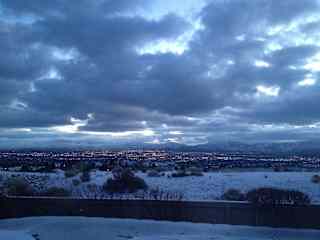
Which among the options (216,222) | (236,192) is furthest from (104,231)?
(236,192)

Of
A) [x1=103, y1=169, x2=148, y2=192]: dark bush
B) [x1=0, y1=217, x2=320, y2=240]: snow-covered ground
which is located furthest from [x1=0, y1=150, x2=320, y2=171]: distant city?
[x1=0, y1=217, x2=320, y2=240]: snow-covered ground

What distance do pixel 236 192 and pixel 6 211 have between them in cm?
1093

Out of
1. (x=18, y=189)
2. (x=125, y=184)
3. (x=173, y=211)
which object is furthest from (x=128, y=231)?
(x=125, y=184)

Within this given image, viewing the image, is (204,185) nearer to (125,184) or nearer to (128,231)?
(125,184)

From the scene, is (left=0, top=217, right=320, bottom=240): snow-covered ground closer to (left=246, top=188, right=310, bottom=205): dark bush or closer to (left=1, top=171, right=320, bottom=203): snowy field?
(left=246, top=188, right=310, bottom=205): dark bush

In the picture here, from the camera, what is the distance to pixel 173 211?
13953 millimetres

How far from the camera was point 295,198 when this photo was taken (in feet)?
47.9

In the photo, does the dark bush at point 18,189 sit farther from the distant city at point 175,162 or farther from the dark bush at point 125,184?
the distant city at point 175,162

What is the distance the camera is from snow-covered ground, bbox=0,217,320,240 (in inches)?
455

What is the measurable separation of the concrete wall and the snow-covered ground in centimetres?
31

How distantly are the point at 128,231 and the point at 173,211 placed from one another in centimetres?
185

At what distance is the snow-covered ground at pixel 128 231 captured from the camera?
11.6 metres

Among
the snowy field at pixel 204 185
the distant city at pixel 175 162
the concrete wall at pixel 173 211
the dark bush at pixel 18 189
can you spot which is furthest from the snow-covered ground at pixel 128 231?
the distant city at pixel 175 162

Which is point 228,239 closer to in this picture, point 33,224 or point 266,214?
point 266,214
